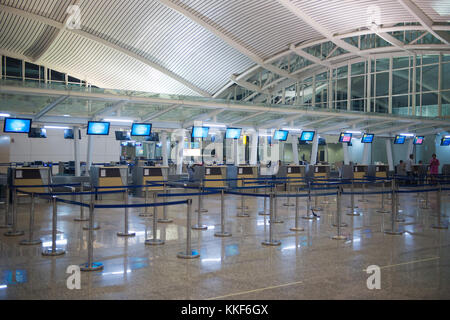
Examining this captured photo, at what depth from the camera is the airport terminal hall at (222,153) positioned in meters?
6.14

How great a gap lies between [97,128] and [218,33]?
15900 mm

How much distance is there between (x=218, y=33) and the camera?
31.1 m

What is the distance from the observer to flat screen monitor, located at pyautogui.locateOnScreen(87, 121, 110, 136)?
18000mm

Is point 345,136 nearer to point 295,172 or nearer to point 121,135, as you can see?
point 295,172

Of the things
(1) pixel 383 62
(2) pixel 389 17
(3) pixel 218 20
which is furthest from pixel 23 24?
(1) pixel 383 62

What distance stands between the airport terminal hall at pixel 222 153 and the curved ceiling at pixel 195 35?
0.50 feet

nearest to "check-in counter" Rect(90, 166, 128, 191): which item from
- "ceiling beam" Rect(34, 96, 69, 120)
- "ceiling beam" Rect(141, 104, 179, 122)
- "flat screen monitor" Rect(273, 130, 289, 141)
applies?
"ceiling beam" Rect(34, 96, 69, 120)

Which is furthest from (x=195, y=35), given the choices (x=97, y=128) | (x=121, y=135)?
(x=97, y=128)

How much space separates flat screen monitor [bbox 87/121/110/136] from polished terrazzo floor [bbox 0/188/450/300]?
753 cm

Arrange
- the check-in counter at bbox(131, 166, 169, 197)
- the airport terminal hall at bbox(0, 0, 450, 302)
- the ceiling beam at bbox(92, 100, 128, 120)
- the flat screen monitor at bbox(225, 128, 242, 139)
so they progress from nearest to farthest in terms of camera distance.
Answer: the airport terminal hall at bbox(0, 0, 450, 302)
the check-in counter at bbox(131, 166, 169, 197)
the ceiling beam at bbox(92, 100, 128, 120)
the flat screen monitor at bbox(225, 128, 242, 139)

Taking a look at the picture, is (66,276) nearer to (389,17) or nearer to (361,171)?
(361,171)

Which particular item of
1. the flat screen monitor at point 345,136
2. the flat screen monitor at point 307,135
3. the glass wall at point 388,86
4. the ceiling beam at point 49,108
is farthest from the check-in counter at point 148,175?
the glass wall at point 388,86

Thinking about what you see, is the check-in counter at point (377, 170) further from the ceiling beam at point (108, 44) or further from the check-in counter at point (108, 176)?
the ceiling beam at point (108, 44)

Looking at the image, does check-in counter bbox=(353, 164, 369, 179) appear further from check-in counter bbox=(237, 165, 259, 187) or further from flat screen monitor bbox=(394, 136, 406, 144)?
check-in counter bbox=(237, 165, 259, 187)
